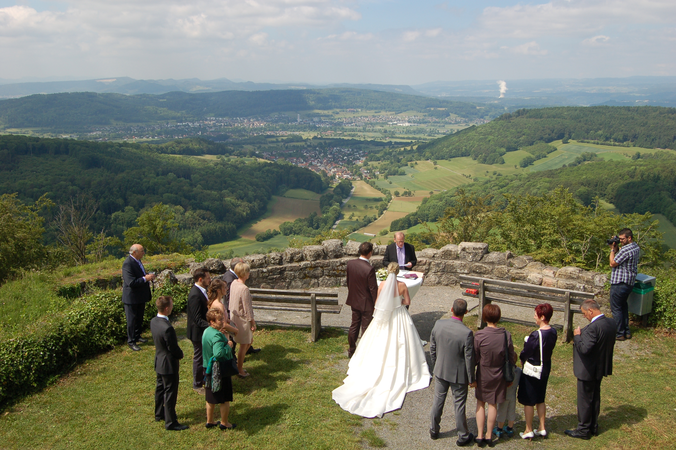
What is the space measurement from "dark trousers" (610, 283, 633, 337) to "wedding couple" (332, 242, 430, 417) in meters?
3.90

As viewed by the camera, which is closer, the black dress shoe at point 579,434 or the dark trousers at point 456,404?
the dark trousers at point 456,404

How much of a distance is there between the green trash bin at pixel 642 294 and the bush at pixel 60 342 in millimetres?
9327

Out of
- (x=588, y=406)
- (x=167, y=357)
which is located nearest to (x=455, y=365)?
(x=588, y=406)

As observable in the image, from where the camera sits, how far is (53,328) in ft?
22.9

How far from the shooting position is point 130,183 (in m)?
78.9

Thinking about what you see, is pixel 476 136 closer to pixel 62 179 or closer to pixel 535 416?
pixel 62 179

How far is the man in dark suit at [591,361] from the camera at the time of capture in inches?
197

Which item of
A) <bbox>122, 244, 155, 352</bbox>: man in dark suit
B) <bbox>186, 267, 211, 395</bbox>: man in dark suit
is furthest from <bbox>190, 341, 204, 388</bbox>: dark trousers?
<bbox>122, 244, 155, 352</bbox>: man in dark suit

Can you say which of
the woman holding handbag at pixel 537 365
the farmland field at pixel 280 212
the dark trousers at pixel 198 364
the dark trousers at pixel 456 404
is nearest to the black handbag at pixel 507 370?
the woman holding handbag at pixel 537 365

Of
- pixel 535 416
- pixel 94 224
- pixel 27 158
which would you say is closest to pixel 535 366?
pixel 535 416

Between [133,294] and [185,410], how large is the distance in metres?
2.84

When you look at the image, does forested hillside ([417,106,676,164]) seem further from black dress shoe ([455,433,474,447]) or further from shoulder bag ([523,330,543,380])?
black dress shoe ([455,433,474,447])

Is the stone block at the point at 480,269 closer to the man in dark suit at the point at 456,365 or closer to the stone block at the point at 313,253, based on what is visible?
the stone block at the point at 313,253

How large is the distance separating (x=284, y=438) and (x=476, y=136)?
165 metres
